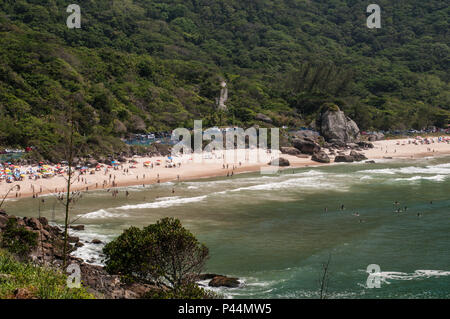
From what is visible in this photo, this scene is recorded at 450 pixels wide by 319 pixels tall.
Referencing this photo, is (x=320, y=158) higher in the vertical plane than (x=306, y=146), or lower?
lower

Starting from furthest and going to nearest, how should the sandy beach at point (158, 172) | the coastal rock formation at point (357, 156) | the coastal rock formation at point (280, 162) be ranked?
the coastal rock formation at point (357, 156) < the coastal rock formation at point (280, 162) < the sandy beach at point (158, 172)

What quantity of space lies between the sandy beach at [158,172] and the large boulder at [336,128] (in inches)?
288

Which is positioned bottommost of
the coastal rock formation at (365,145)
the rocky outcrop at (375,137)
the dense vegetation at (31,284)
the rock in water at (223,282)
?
the rock in water at (223,282)

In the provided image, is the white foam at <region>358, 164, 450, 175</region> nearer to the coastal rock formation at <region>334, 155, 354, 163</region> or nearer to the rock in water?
the coastal rock formation at <region>334, 155, 354, 163</region>

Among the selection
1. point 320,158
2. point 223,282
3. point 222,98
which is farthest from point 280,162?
point 222,98

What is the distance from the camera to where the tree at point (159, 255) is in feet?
76.4

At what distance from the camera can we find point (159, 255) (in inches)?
922

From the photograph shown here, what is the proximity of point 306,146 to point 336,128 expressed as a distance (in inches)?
724

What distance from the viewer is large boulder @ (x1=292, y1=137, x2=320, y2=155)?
84.8m

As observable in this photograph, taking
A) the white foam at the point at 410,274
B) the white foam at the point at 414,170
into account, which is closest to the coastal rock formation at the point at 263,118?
the white foam at the point at 414,170

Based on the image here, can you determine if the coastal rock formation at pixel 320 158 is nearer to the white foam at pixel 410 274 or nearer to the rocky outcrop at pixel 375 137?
the rocky outcrop at pixel 375 137

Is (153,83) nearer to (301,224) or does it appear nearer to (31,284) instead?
(301,224)

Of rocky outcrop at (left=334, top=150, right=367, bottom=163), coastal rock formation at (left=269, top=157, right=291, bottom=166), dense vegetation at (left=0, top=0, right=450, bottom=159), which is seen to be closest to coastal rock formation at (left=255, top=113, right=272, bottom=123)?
dense vegetation at (left=0, top=0, right=450, bottom=159)

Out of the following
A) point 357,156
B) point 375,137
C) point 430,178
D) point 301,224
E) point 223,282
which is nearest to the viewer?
point 223,282
